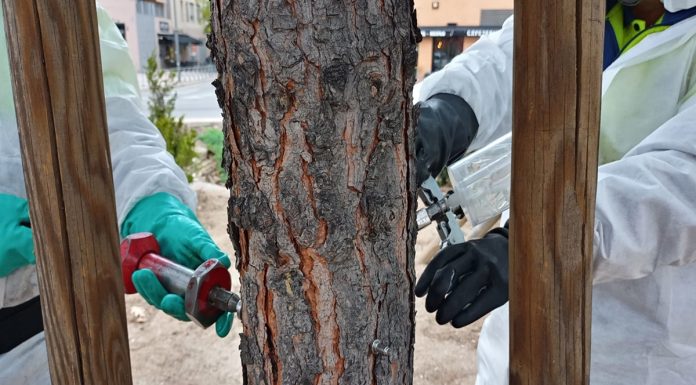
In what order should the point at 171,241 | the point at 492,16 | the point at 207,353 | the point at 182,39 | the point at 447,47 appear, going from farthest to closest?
the point at 182,39 < the point at 207,353 < the point at 447,47 < the point at 492,16 < the point at 171,241

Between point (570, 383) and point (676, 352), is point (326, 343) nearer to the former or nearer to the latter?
point (570, 383)

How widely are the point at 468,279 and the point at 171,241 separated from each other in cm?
77

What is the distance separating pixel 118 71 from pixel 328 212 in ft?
3.68

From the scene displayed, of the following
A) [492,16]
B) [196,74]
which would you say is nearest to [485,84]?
[492,16]

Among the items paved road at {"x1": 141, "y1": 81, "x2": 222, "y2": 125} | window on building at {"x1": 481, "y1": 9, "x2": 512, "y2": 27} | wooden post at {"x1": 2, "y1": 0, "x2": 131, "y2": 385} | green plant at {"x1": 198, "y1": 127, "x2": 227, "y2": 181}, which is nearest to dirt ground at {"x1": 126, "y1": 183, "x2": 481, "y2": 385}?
window on building at {"x1": 481, "y1": 9, "x2": 512, "y2": 27}

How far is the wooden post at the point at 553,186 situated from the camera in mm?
765

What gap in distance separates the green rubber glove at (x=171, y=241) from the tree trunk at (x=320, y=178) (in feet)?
1.37

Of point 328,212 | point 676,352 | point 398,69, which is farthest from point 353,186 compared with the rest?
point 676,352

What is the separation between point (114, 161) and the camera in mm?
1604

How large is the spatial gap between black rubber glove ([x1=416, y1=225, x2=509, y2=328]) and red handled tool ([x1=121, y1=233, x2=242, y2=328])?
16.2 inches

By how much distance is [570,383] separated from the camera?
0.89m

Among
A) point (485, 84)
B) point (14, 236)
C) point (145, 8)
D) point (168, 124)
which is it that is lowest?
point (168, 124)

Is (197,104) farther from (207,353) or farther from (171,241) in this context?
(171,241)

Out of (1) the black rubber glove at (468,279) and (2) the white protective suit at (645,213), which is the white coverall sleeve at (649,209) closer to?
(2) the white protective suit at (645,213)
